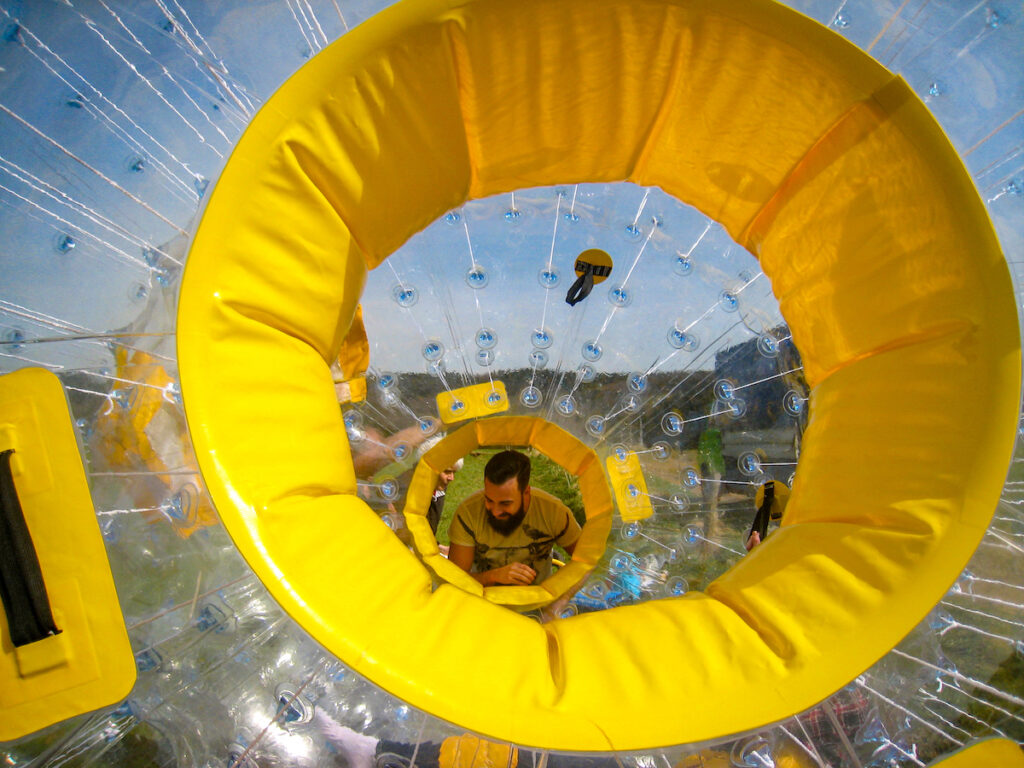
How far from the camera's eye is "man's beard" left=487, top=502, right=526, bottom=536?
283cm

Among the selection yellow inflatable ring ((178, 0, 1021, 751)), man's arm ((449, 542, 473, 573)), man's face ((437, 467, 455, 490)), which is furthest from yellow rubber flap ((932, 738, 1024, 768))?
man's face ((437, 467, 455, 490))

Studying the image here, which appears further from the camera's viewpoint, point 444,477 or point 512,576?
point 444,477

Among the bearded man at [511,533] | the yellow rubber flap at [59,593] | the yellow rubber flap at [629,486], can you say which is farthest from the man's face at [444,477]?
the yellow rubber flap at [59,593]

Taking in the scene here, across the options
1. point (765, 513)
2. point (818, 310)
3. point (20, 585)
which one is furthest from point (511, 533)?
point (20, 585)

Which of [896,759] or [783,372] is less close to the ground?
[783,372]

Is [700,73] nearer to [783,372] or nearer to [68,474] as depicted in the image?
[783,372]

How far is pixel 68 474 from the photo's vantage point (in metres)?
1.13

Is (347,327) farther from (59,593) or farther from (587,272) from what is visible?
(587,272)

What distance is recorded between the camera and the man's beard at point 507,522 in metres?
2.83

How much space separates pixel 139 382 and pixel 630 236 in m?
1.73

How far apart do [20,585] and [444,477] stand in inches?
86.5

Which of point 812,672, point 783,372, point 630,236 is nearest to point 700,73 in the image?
point 630,236

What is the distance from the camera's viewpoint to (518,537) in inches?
115

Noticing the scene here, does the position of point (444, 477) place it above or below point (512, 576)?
above
